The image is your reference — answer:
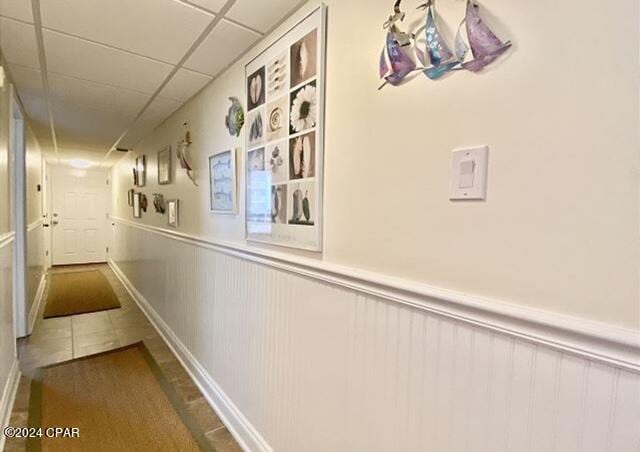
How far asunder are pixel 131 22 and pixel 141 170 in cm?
298

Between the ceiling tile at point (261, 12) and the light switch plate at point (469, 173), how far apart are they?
1022mm

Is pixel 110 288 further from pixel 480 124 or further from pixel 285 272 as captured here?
pixel 480 124

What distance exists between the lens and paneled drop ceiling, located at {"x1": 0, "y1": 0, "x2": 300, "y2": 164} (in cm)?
136

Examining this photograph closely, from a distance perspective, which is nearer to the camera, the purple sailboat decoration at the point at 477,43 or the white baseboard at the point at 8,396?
the purple sailboat decoration at the point at 477,43

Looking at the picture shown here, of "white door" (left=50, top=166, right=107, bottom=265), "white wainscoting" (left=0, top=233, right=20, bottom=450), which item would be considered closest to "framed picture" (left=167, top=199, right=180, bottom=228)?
"white wainscoting" (left=0, top=233, right=20, bottom=450)

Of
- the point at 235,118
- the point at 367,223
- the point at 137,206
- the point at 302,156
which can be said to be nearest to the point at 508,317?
the point at 367,223

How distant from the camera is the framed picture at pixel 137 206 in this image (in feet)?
13.9

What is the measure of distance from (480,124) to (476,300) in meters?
0.42

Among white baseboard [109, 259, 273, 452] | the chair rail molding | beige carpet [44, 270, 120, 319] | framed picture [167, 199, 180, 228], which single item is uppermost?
framed picture [167, 199, 180, 228]

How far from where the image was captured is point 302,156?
1327 millimetres

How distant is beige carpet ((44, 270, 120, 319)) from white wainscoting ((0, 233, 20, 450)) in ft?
5.83

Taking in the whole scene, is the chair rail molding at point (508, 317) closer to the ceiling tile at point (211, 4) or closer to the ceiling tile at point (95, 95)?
the ceiling tile at point (211, 4)

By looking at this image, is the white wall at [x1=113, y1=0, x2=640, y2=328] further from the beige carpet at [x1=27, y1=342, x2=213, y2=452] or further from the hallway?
the beige carpet at [x1=27, y1=342, x2=213, y2=452]

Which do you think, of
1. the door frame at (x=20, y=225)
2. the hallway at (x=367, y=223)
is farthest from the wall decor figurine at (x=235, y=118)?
the door frame at (x=20, y=225)
